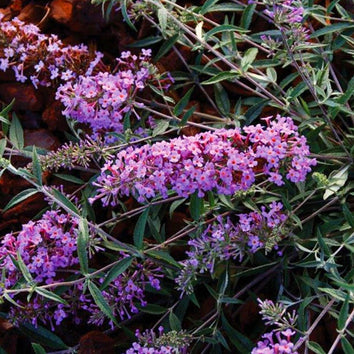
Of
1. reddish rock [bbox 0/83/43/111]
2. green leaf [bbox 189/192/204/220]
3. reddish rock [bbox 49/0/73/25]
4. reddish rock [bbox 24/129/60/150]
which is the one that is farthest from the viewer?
reddish rock [bbox 49/0/73/25]

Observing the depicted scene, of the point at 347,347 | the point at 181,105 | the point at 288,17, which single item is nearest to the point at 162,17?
the point at 181,105

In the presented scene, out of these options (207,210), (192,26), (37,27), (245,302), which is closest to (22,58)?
(37,27)

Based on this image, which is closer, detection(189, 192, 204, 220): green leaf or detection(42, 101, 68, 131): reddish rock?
detection(189, 192, 204, 220): green leaf

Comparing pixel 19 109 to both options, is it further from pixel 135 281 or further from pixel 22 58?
pixel 135 281

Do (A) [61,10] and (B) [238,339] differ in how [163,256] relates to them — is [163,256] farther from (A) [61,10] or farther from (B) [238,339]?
(A) [61,10]

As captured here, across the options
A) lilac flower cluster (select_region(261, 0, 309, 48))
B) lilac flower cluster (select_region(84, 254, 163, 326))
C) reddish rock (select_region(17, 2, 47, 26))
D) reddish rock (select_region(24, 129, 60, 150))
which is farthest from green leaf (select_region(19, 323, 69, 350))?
reddish rock (select_region(17, 2, 47, 26))

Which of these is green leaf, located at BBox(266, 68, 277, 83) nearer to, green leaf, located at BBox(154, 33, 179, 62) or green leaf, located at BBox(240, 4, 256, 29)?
green leaf, located at BBox(240, 4, 256, 29)
